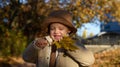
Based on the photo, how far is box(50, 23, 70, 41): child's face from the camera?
3145 millimetres

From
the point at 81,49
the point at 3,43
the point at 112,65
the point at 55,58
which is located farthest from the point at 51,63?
the point at 3,43

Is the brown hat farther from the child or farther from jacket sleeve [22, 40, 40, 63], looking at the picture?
jacket sleeve [22, 40, 40, 63]

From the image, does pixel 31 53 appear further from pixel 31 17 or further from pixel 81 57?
pixel 31 17

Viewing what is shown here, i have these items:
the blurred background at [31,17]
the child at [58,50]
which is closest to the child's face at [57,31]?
the child at [58,50]

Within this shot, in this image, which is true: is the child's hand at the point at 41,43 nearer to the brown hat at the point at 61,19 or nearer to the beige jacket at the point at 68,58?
the beige jacket at the point at 68,58

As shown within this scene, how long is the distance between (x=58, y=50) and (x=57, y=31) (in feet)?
0.55

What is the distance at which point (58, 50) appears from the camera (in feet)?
10.4

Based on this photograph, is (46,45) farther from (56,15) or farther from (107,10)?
(107,10)

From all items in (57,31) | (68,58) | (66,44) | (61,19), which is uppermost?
(61,19)

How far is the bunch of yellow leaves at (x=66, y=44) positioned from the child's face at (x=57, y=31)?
1.7 inches

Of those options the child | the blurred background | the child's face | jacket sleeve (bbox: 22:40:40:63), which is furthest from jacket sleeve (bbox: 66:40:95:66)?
the blurred background

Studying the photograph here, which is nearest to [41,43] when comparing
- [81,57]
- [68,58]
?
[68,58]

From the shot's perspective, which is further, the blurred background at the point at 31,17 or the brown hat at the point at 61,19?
the blurred background at the point at 31,17

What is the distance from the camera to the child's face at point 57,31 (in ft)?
10.3
